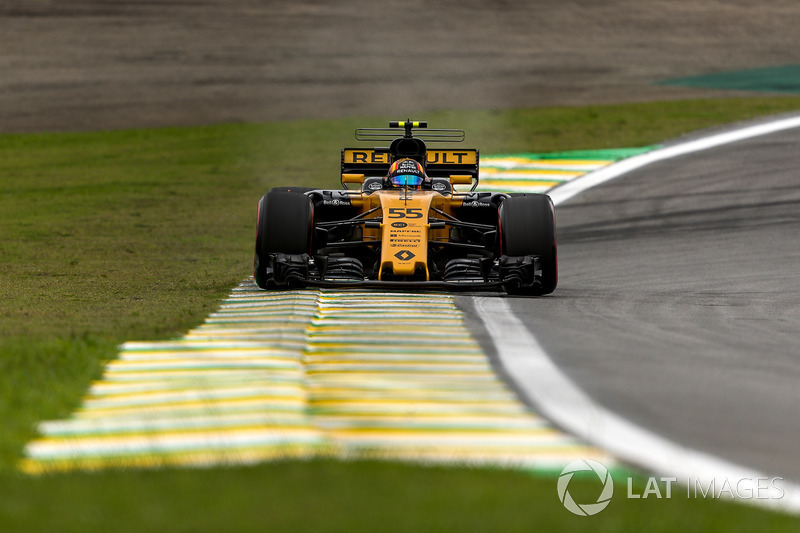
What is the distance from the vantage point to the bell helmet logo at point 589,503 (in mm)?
4375

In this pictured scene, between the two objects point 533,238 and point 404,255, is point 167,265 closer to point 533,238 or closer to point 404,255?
point 404,255

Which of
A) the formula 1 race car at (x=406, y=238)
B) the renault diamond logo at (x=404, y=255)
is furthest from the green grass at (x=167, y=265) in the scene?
the renault diamond logo at (x=404, y=255)

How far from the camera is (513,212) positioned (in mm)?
11883

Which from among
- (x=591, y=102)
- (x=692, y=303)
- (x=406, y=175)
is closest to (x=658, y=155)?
(x=591, y=102)

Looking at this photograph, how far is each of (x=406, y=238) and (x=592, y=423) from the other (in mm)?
6120

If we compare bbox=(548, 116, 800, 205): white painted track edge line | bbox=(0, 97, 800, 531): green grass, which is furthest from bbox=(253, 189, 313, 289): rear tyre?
bbox=(548, 116, 800, 205): white painted track edge line

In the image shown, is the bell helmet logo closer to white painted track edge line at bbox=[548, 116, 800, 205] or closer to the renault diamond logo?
the renault diamond logo

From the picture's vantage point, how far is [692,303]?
436 inches

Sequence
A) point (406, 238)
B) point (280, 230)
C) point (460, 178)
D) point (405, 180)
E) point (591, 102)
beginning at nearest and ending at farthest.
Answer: point (406, 238), point (280, 230), point (405, 180), point (460, 178), point (591, 102)

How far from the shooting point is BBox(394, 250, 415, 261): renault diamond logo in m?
11.5

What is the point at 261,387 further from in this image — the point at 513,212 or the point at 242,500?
the point at 513,212

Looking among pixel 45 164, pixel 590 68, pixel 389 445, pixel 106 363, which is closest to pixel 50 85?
pixel 45 164

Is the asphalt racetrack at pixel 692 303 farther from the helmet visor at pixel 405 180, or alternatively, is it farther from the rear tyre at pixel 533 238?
the helmet visor at pixel 405 180

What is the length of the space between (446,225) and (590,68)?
26821 millimetres
